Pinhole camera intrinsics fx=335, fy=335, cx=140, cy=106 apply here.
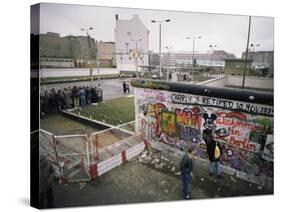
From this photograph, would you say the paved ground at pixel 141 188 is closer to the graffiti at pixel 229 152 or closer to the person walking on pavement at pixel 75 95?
the graffiti at pixel 229 152

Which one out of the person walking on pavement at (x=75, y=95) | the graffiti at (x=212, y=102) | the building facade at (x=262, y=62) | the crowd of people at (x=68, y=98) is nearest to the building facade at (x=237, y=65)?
the building facade at (x=262, y=62)

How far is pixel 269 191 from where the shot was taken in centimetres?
426

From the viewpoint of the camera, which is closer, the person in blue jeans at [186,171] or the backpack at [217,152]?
the person in blue jeans at [186,171]

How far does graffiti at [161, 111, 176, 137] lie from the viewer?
4066 mm

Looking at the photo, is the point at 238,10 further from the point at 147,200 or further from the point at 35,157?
the point at 35,157

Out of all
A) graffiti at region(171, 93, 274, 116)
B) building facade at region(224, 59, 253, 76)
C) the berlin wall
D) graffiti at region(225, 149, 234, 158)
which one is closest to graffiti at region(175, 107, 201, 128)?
the berlin wall

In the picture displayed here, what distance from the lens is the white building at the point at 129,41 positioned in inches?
150

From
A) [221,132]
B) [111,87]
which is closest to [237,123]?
[221,132]

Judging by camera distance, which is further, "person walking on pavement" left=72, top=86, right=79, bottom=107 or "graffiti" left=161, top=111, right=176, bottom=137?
"graffiti" left=161, top=111, right=176, bottom=137

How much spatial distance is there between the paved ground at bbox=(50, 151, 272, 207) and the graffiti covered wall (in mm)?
246

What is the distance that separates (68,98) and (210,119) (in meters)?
1.70

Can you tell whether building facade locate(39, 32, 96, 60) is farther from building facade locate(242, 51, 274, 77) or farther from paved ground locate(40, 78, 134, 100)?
building facade locate(242, 51, 274, 77)

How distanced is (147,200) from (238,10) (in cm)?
257

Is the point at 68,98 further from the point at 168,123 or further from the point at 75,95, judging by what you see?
the point at 168,123
